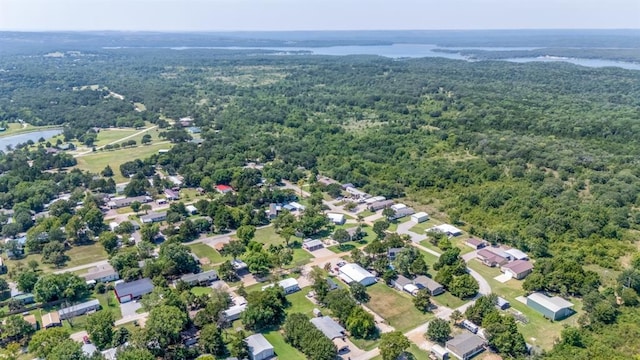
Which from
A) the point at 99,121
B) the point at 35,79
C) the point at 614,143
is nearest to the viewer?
the point at 614,143

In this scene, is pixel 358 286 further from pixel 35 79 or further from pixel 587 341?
pixel 35 79

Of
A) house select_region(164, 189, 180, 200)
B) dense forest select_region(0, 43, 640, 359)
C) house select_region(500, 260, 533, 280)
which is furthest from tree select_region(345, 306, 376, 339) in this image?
house select_region(164, 189, 180, 200)

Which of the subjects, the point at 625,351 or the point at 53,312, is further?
the point at 53,312

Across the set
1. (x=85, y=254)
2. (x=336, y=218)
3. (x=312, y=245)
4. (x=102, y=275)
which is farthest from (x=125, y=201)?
(x=336, y=218)

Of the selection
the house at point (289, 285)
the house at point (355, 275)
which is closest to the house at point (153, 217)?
the house at point (289, 285)

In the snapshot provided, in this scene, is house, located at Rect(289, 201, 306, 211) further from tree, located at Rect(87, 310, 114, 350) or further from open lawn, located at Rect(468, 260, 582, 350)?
tree, located at Rect(87, 310, 114, 350)

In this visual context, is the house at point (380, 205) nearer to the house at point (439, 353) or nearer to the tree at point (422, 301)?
the tree at point (422, 301)

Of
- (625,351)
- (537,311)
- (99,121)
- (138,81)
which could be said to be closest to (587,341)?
(625,351)

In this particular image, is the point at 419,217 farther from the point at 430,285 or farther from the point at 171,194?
the point at 171,194
